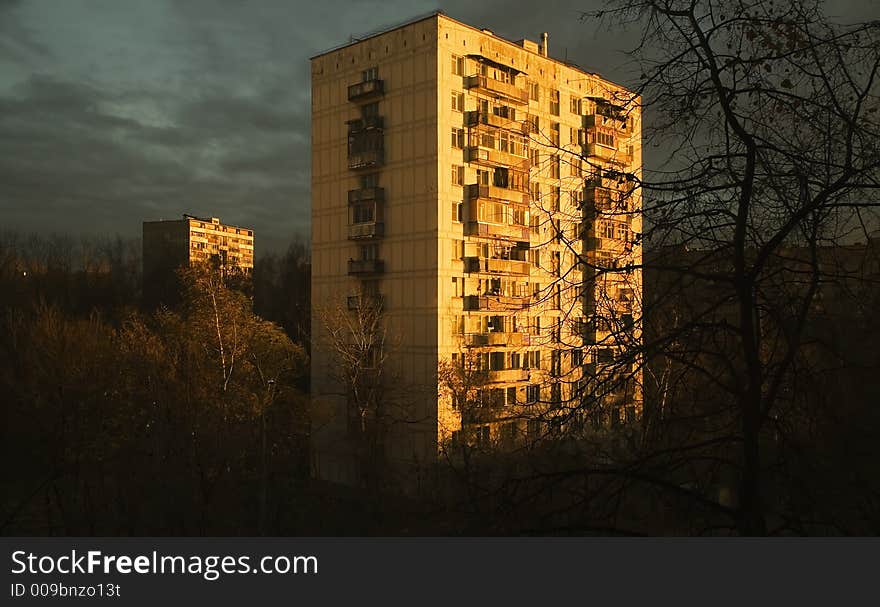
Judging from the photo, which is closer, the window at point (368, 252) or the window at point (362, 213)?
the window at point (362, 213)

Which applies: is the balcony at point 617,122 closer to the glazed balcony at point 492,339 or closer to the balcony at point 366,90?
the glazed balcony at point 492,339

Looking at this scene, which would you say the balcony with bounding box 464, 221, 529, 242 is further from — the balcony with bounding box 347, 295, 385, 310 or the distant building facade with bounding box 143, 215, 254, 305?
the distant building facade with bounding box 143, 215, 254, 305

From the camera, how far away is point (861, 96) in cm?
410

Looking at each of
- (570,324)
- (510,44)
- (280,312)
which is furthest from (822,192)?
(280,312)

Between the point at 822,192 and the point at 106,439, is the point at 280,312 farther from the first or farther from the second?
the point at 822,192

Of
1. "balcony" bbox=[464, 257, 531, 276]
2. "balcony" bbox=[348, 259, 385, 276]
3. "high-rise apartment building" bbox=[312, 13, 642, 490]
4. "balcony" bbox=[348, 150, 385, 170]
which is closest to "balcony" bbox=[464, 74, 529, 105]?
"high-rise apartment building" bbox=[312, 13, 642, 490]

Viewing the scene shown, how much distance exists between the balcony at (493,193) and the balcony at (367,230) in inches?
151

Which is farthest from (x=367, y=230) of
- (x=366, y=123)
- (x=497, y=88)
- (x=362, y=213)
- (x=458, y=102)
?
(x=497, y=88)

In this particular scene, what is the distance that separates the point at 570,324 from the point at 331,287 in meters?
28.4

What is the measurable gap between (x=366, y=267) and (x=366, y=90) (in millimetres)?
7234

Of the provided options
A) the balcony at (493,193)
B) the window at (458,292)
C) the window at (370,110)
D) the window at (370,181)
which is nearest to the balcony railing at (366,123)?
the window at (370,110)

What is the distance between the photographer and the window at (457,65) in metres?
28.8

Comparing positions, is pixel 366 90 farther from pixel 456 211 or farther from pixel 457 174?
pixel 456 211

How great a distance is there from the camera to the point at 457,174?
29281 mm
